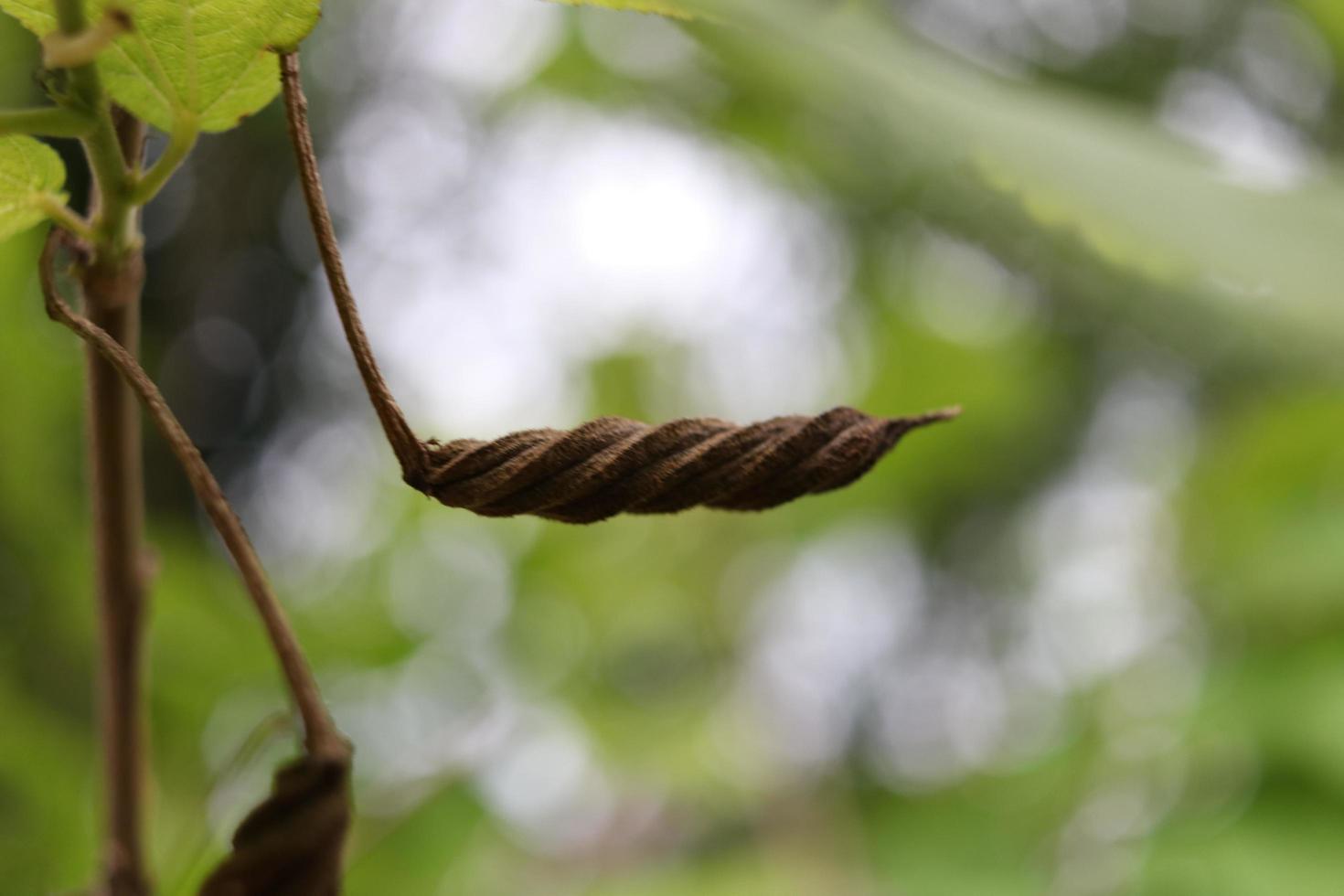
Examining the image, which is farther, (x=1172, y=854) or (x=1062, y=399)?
(x=1062, y=399)

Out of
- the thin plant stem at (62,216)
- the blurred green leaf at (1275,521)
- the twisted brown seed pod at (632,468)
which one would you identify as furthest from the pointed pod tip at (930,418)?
the blurred green leaf at (1275,521)

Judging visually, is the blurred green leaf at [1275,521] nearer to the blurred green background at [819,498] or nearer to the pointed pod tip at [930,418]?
the blurred green background at [819,498]

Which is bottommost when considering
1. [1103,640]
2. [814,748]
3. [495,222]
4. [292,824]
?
[814,748]

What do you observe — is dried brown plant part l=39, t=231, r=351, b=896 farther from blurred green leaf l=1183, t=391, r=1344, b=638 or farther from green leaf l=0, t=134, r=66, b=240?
blurred green leaf l=1183, t=391, r=1344, b=638

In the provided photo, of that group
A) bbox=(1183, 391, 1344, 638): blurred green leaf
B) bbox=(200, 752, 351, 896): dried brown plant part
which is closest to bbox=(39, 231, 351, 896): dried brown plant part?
bbox=(200, 752, 351, 896): dried brown plant part

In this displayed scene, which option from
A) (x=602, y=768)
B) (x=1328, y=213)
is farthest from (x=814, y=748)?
(x=1328, y=213)

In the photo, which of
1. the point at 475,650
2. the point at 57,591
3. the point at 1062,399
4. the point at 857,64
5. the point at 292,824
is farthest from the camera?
the point at 1062,399

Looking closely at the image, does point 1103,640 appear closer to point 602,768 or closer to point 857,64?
point 602,768
